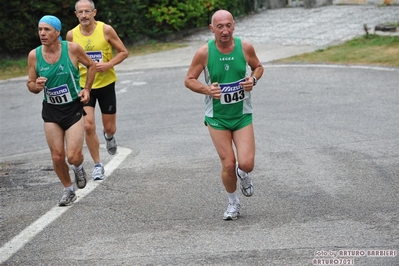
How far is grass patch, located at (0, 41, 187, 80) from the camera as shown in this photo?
20.8 meters

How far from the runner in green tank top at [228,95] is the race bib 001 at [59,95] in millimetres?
1474

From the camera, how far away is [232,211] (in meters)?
8.27

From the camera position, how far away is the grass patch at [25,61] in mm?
20830

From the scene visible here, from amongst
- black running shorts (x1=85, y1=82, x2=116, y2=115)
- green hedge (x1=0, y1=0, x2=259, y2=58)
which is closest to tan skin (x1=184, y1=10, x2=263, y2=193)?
black running shorts (x1=85, y1=82, x2=116, y2=115)

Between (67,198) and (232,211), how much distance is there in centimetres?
194

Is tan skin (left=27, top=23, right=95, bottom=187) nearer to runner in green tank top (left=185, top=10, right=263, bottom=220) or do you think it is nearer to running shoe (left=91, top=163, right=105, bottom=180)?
running shoe (left=91, top=163, right=105, bottom=180)

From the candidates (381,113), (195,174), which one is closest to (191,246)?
(195,174)

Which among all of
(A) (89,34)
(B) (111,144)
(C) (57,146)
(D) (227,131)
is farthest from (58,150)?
(B) (111,144)

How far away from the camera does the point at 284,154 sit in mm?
11430

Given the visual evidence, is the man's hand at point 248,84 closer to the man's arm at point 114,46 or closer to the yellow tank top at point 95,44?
the man's arm at point 114,46

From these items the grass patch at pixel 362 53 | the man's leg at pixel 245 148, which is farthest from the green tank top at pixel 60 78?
the grass patch at pixel 362 53

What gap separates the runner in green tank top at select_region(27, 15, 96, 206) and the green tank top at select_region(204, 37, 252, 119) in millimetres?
1595

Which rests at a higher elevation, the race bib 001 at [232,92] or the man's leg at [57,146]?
the race bib 001 at [232,92]

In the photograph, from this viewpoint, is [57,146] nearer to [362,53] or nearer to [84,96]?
[84,96]
